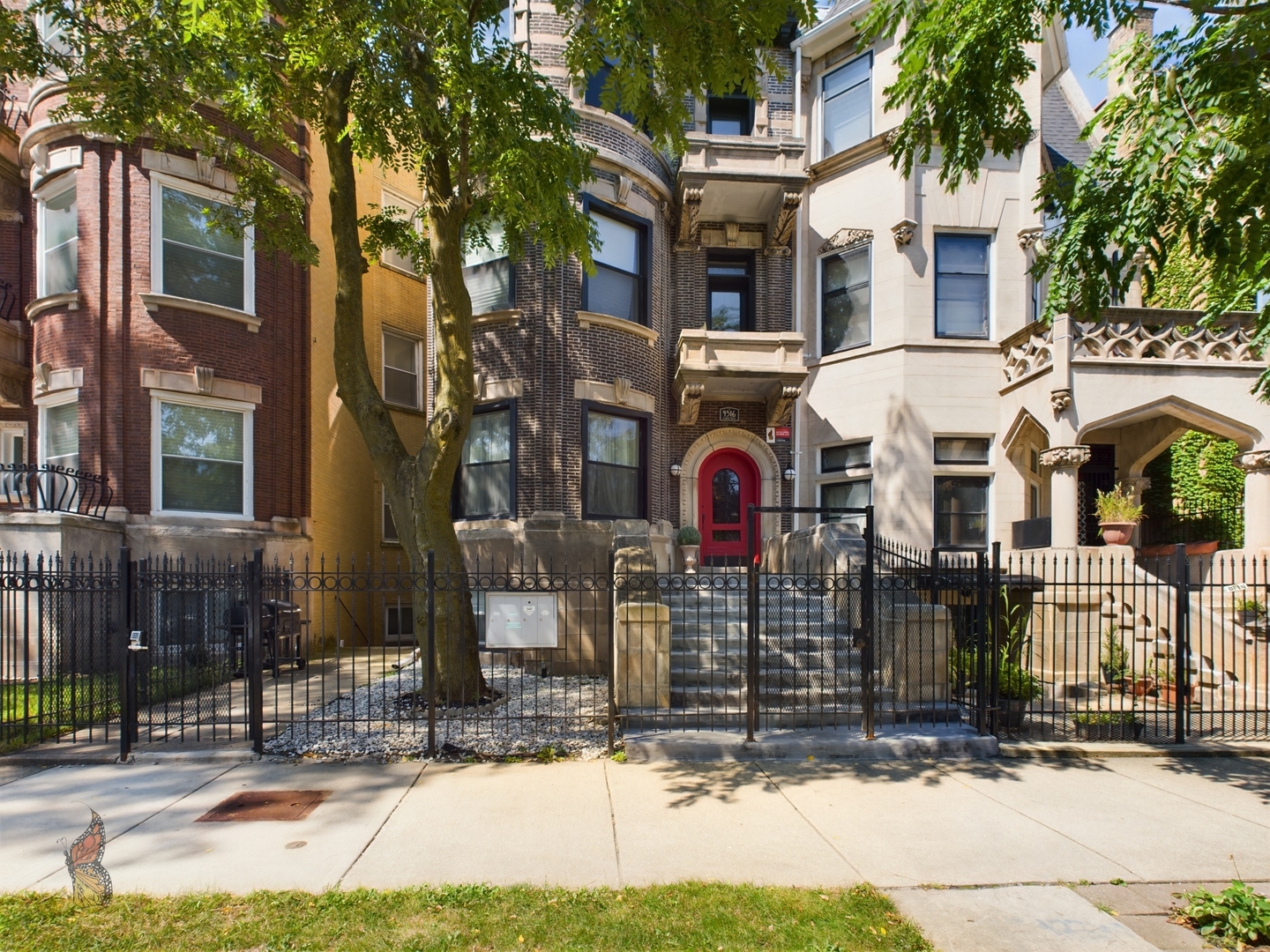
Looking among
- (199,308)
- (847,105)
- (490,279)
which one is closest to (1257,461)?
(847,105)

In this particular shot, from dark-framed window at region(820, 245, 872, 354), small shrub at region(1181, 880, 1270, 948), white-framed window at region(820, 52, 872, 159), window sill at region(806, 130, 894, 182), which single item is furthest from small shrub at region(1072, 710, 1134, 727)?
white-framed window at region(820, 52, 872, 159)

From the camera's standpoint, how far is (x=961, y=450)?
1346cm

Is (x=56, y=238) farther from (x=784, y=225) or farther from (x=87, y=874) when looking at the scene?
(x=784, y=225)

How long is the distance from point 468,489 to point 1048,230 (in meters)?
13.2

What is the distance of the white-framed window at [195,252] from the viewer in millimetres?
11852

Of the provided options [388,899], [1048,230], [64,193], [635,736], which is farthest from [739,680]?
[64,193]

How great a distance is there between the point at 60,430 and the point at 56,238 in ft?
11.7

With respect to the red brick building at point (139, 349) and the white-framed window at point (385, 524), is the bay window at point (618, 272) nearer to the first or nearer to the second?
the red brick building at point (139, 349)

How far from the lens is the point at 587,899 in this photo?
13.7 feet

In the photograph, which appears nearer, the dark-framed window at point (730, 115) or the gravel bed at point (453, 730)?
the gravel bed at point (453, 730)

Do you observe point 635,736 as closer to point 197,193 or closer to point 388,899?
point 388,899

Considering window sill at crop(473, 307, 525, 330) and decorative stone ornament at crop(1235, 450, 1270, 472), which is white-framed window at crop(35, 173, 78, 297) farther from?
decorative stone ornament at crop(1235, 450, 1270, 472)

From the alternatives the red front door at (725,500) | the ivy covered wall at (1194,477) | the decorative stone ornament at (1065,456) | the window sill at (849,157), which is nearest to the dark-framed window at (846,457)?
the red front door at (725,500)

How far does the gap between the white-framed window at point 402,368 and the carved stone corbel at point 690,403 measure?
273 inches
